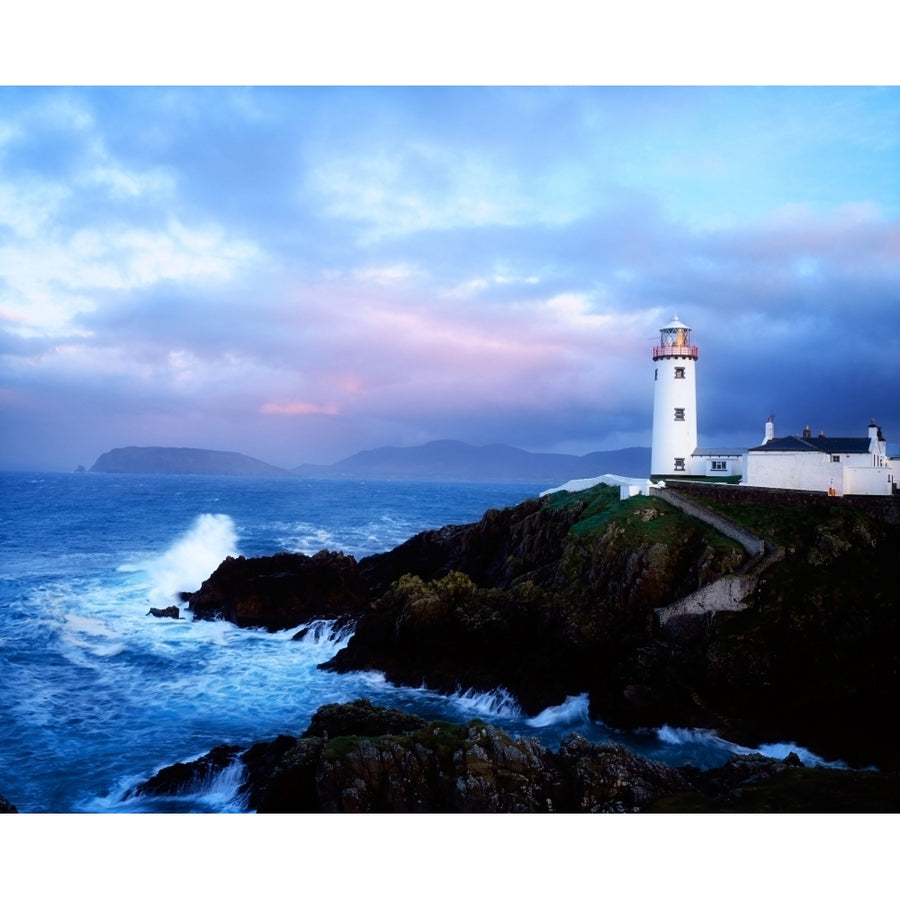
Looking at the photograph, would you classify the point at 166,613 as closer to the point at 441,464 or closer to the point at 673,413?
the point at 673,413

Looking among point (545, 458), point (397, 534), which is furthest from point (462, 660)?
point (545, 458)

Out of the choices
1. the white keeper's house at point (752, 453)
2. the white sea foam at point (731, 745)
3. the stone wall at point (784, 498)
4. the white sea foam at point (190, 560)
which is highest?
the white keeper's house at point (752, 453)

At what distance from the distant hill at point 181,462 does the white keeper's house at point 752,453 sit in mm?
91341

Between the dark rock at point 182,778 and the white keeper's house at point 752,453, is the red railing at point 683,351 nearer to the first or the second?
the white keeper's house at point 752,453

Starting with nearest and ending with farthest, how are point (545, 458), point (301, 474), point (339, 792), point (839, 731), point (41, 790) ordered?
1. point (339, 792)
2. point (41, 790)
3. point (839, 731)
4. point (545, 458)
5. point (301, 474)

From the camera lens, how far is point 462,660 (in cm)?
1841

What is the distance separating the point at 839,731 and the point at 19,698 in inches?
727

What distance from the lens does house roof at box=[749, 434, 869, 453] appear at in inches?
822

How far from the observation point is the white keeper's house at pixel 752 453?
20.4 metres

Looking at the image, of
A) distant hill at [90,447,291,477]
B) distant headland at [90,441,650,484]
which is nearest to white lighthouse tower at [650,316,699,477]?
distant headland at [90,441,650,484]

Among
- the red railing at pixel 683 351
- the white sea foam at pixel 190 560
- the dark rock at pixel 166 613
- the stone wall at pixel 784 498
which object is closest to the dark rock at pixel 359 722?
the stone wall at pixel 784 498

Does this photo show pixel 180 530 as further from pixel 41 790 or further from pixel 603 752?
pixel 603 752

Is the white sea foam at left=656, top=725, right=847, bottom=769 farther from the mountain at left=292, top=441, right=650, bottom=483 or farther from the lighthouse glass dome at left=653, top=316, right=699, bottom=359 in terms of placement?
the mountain at left=292, top=441, right=650, bottom=483

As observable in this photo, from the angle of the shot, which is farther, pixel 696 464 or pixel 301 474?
pixel 301 474
